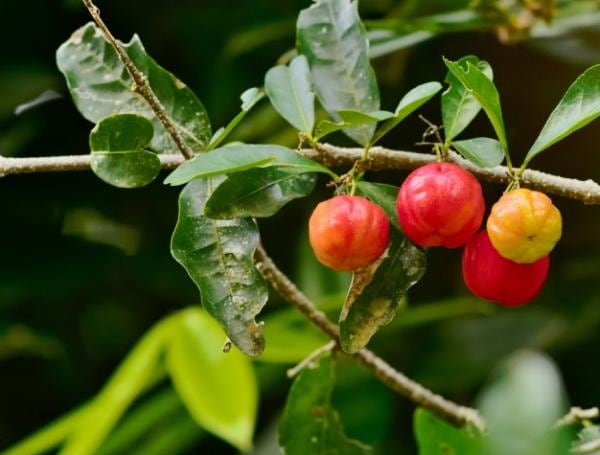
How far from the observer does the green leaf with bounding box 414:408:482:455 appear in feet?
2.18

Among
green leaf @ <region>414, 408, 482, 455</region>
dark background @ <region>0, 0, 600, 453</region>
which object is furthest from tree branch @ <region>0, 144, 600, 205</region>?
dark background @ <region>0, 0, 600, 453</region>

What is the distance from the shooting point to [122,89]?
708 millimetres

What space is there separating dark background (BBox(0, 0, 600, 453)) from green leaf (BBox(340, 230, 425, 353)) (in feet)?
2.07

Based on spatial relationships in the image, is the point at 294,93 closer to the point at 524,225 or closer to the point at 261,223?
the point at 524,225

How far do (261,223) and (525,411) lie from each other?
3.32ft

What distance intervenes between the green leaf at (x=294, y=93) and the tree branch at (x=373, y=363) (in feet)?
0.30

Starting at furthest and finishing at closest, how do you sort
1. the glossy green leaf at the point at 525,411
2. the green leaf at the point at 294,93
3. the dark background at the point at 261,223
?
the dark background at the point at 261,223
the green leaf at the point at 294,93
the glossy green leaf at the point at 525,411

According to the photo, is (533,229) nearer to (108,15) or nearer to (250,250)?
(250,250)

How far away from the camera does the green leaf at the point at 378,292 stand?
1.99 ft

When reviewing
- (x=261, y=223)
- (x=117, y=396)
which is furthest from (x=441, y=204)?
(x=261, y=223)

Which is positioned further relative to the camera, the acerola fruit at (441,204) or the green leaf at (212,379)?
the green leaf at (212,379)

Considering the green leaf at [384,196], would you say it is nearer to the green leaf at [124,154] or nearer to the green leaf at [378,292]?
the green leaf at [378,292]

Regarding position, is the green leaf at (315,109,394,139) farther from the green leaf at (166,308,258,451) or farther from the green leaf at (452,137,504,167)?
the green leaf at (166,308,258,451)

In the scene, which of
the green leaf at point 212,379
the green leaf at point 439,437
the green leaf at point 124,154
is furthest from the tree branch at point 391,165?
the green leaf at point 212,379
